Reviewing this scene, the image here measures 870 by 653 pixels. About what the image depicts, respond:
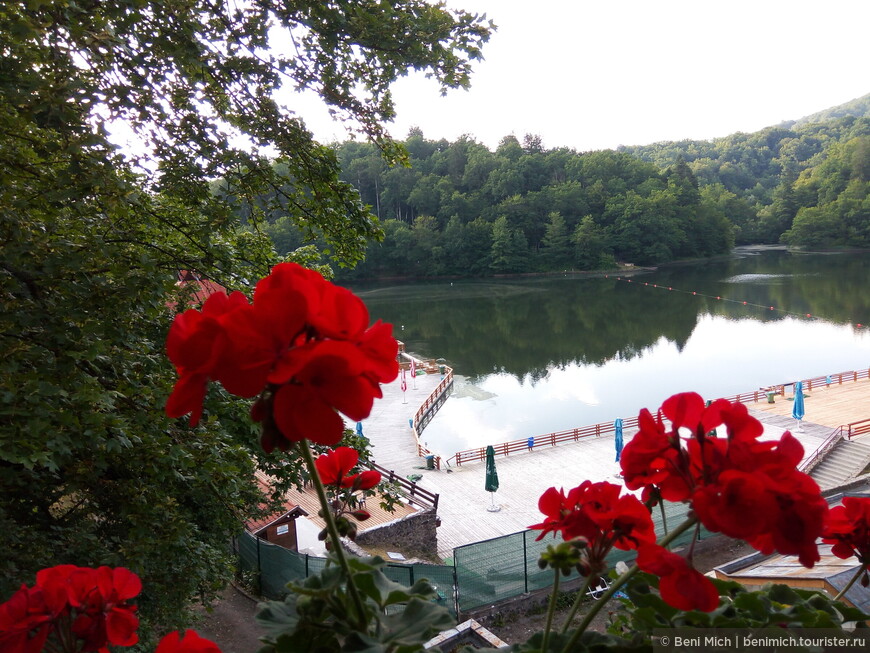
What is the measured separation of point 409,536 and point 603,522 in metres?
8.98

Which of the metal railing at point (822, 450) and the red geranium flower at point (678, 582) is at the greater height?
the red geranium flower at point (678, 582)

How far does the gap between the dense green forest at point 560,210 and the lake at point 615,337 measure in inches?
238

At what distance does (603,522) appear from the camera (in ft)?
2.49

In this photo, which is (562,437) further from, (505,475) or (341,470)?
(341,470)

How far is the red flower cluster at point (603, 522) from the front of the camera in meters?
0.75

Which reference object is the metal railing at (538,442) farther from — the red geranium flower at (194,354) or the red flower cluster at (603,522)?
the red geranium flower at (194,354)

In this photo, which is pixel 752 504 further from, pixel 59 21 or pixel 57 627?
pixel 59 21

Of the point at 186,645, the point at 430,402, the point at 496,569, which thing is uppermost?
the point at 186,645

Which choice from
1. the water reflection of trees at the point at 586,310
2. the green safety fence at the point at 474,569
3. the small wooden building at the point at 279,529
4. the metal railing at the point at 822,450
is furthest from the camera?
the water reflection of trees at the point at 586,310

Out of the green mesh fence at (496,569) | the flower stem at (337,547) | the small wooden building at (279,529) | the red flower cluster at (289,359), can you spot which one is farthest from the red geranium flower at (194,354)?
the small wooden building at (279,529)

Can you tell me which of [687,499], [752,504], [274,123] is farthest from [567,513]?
[274,123]

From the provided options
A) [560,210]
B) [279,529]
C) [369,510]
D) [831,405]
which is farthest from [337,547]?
[560,210]

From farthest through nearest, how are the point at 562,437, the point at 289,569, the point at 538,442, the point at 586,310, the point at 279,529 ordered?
the point at 586,310 < the point at 562,437 < the point at 538,442 < the point at 279,529 < the point at 289,569

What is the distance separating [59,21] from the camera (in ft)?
9.35
